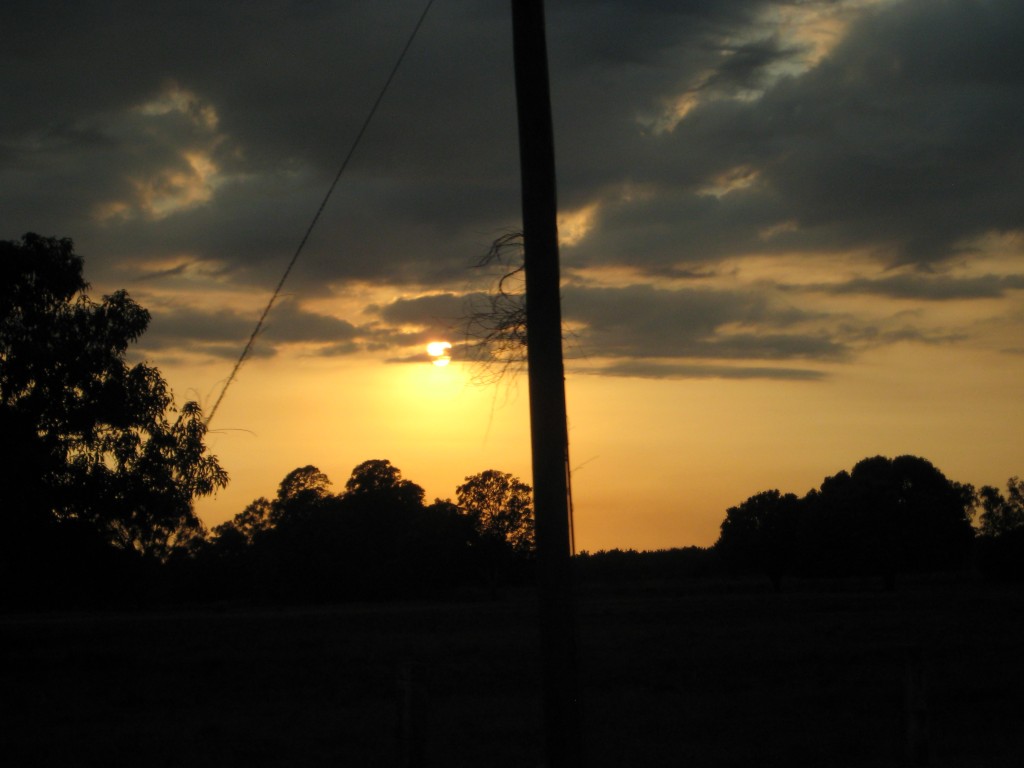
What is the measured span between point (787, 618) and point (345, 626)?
18707mm

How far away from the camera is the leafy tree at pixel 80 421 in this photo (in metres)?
24.4

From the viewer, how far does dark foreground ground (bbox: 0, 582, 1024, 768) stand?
41.5 feet

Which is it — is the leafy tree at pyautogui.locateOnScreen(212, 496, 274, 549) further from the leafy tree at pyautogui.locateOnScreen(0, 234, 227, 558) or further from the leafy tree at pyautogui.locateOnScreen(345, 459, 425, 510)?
the leafy tree at pyautogui.locateOnScreen(0, 234, 227, 558)

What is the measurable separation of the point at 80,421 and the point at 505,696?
42.8ft

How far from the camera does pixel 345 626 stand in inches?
1737

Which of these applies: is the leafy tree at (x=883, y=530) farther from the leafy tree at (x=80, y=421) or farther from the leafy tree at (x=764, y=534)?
the leafy tree at (x=80, y=421)

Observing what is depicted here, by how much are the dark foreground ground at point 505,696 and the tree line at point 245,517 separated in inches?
126

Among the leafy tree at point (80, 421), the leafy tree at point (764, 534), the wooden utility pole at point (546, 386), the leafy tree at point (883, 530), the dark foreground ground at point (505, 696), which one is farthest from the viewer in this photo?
the leafy tree at point (764, 534)

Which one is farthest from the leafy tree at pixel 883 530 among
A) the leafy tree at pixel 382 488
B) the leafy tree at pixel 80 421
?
the leafy tree at pixel 80 421

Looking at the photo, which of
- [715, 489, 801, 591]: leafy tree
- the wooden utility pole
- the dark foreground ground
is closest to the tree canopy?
[715, 489, 801, 591]: leafy tree

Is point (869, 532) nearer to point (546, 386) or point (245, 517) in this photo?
point (245, 517)

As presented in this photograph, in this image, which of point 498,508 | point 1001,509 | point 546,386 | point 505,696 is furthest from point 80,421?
point 1001,509

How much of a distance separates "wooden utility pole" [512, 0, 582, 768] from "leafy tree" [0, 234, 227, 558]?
63.7ft

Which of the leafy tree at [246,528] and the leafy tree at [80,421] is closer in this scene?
the leafy tree at [80,421]
